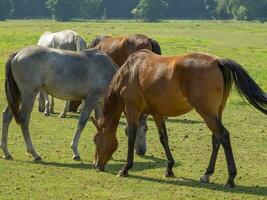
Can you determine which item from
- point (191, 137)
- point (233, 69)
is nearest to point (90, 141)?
point (191, 137)

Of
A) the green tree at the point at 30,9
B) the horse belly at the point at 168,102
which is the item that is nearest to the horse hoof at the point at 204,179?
the horse belly at the point at 168,102

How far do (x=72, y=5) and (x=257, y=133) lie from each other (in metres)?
117

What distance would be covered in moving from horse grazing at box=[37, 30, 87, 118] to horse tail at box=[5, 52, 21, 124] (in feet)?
16.5

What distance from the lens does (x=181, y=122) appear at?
55.0 feet

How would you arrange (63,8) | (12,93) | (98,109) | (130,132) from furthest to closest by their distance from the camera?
(63,8) → (98,109) → (12,93) → (130,132)

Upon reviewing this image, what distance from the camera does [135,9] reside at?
142250 mm

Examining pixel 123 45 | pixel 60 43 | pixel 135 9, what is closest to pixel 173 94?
pixel 123 45

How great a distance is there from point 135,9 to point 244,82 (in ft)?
→ 438

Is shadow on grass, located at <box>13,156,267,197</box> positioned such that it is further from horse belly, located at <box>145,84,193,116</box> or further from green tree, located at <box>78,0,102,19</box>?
green tree, located at <box>78,0,102,19</box>

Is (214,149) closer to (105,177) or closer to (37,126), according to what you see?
(105,177)

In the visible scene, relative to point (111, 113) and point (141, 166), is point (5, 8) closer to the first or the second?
point (141, 166)

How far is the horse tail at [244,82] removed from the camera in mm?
10031

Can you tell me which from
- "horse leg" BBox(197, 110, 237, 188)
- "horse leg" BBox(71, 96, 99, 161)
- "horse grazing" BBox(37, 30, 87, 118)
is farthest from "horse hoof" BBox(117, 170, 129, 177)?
"horse grazing" BBox(37, 30, 87, 118)

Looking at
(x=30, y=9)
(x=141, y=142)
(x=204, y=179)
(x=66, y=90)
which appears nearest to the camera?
(x=204, y=179)
